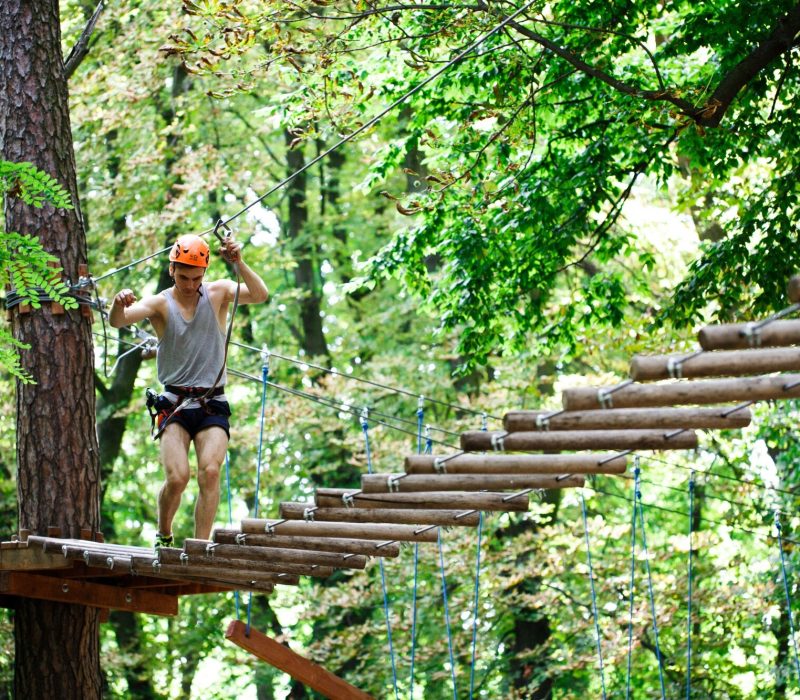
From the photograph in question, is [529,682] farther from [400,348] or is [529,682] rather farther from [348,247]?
[348,247]

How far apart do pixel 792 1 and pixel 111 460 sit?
6.48 metres

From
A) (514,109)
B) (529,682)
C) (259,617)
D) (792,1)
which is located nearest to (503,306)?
(514,109)

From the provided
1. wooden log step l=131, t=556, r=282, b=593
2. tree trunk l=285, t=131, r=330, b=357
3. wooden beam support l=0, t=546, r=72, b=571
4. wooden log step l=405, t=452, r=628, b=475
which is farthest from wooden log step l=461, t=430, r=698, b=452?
tree trunk l=285, t=131, r=330, b=357

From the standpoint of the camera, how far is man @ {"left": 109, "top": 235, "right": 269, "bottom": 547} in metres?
4.43

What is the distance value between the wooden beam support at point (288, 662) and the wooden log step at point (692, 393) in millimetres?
2334

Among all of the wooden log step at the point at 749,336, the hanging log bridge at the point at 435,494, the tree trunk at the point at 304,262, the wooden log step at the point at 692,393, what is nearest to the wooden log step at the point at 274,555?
the hanging log bridge at the point at 435,494

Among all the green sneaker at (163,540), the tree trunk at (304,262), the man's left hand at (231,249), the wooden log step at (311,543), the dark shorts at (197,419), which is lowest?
the wooden log step at (311,543)

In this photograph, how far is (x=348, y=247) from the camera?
1254 cm

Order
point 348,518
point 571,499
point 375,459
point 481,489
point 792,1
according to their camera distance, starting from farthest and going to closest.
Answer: point 571,499, point 375,459, point 792,1, point 348,518, point 481,489

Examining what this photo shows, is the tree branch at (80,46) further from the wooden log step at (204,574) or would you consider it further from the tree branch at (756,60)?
the tree branch at (756,60)

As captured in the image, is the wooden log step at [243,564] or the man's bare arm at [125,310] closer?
the wooden log step at [243,564]

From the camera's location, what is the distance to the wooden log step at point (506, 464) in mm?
3252

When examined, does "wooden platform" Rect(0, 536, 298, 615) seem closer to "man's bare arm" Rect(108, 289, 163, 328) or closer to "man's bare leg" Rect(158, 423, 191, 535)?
"man's bare leg" Rect(158, 423, 191, 535)

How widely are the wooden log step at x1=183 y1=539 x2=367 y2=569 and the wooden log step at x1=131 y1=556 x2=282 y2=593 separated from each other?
203 millimetres
